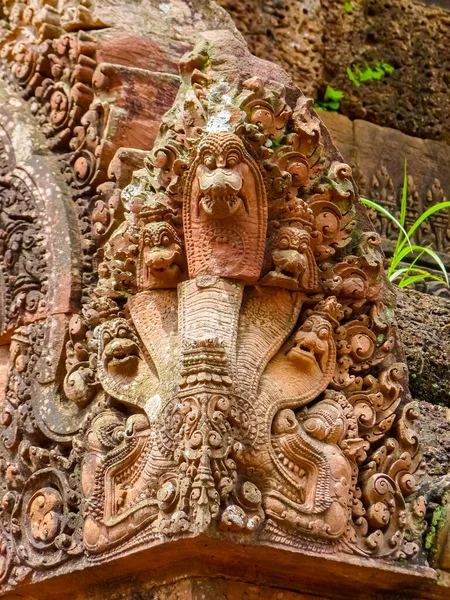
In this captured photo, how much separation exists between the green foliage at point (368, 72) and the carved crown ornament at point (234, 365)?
3072 mm

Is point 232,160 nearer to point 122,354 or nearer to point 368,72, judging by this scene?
point 122,354

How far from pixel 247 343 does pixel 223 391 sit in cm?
26

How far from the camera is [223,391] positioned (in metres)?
3.40

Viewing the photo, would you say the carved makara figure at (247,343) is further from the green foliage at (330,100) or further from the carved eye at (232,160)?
the green foliage at (330,100)

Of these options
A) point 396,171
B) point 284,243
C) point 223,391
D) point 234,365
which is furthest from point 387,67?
point 223,391

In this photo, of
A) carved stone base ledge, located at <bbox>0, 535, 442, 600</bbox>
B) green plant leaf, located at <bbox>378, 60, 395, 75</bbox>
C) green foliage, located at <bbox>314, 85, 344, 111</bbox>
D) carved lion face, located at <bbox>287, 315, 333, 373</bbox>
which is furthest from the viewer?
green plant leaf, located at <bbox>378, 60, 395, 75</bbox>

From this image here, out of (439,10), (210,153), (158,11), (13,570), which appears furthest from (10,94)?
(439,10)

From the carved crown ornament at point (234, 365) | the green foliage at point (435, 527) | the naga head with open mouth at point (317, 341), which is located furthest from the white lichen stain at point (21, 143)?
the green foliage at point (435, 527)

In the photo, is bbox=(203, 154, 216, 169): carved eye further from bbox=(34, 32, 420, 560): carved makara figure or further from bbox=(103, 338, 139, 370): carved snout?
bbox=(103, 338, 139, 370): carved snout

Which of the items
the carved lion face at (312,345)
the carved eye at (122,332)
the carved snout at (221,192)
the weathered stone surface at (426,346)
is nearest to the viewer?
the carved snout at (221,192)

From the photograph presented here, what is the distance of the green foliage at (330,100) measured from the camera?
6.91 metres

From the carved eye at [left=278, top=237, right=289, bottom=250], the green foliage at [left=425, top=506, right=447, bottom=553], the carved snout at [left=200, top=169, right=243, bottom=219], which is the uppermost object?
the carved snout at [left=200, top=169, right=243, bottom=219]

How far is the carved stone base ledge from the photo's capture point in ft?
11.1

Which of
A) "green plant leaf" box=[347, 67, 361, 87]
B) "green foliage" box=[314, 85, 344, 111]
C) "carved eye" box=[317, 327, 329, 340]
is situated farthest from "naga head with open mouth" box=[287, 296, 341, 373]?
"green plant leaf" box=[347, 67, 361, 87]
